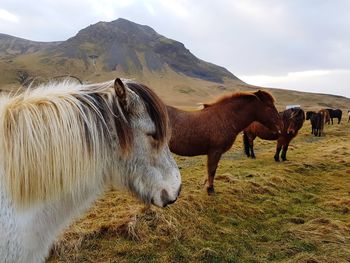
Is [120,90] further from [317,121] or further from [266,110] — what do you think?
[317,121]

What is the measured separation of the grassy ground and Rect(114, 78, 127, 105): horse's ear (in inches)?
121

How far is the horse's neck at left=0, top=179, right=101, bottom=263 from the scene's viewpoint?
2090mm

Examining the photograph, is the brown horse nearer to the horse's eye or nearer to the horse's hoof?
the horse's hoof

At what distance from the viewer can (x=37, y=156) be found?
88.8 inches

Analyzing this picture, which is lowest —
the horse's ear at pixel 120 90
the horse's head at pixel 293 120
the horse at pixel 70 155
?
the horse's head at pixel 293 120

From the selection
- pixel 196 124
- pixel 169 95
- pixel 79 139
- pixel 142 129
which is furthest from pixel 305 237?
pixel 169 95

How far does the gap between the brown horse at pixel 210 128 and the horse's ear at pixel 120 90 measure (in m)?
5.48

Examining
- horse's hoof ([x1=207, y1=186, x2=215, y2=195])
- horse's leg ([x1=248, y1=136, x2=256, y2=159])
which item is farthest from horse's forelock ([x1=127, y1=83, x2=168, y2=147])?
horse's leg ([x1=248, y1=136, x2=256, y2=159])

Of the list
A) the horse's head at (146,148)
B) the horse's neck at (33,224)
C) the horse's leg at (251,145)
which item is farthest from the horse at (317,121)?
the horse's neck at (33,224)

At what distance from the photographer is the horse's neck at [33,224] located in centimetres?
209

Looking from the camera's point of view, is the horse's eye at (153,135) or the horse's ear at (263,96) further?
the horse's ear at (263,96)

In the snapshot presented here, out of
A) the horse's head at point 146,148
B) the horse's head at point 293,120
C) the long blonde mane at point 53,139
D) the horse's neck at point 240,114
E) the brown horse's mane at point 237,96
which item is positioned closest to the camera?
the long blonde mane at point 53,139

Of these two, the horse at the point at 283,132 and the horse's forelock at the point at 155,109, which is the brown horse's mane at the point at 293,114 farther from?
the horse's forelock at the point at 155,109

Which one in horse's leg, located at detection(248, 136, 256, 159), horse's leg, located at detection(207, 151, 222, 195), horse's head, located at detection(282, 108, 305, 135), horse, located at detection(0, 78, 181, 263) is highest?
horse, located at detection(0, 78, 181, 263)
